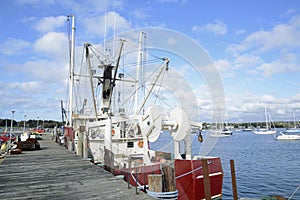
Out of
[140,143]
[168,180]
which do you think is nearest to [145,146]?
[140,143]

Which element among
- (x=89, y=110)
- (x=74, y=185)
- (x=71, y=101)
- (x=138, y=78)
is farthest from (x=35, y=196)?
(x=71, y=101)

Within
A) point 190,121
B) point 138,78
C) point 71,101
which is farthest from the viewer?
point 71,101

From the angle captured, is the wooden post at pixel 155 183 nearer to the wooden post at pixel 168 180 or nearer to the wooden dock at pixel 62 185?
the wooden dock at pixel 62 185

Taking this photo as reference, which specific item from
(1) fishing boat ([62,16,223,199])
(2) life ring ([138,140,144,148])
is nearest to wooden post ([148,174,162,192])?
(1) fishing boat ([62,16,223,199])

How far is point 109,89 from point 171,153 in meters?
8.92

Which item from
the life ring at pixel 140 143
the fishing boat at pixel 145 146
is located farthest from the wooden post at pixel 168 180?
the life ring at pixel 140 143

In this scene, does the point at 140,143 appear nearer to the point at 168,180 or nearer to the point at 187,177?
the point at 187,177

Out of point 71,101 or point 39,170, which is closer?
point 39,170

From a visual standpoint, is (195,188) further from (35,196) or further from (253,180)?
(253,180)

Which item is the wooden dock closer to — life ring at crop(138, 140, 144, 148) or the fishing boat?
the fishing boat

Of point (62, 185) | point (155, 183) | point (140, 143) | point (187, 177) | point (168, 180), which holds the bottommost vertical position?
point (187, 177)

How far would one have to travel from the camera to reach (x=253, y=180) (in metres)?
23.0

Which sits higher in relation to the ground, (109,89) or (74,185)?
(109,89)

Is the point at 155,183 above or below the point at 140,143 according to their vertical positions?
below
